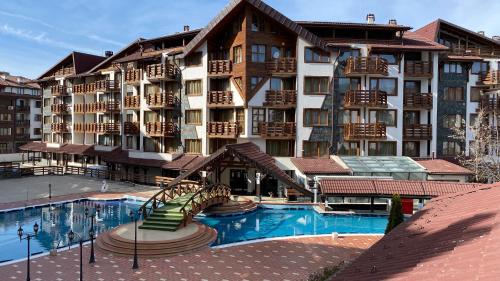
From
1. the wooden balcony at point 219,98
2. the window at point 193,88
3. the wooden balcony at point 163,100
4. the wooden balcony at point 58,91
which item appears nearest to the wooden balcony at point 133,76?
the wooden balcony at point 163,100

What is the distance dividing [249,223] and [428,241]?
18.6m

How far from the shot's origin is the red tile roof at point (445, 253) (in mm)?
4391

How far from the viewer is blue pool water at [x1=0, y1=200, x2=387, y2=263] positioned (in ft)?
69.7

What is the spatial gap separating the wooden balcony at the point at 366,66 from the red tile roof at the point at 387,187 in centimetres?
1084

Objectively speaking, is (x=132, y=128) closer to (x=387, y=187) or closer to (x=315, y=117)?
(x=315, y=117)

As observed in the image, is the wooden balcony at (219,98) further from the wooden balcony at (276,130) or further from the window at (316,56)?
the window at (316,56)

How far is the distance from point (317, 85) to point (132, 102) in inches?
786

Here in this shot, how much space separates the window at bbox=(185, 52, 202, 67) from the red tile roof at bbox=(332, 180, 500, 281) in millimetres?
30361

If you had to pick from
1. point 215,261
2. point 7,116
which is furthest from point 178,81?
point 7,116

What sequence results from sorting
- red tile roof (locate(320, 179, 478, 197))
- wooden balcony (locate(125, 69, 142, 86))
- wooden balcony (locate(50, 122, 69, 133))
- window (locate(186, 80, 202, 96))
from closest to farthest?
red tile roof (locate(320, 179, 478, 197)) → window (locate(186, 80, 202, 96)) → wooden balcony (locate(125, 69, 142, 86)) → wooden balcony (locate(50, 122, 69, 133))

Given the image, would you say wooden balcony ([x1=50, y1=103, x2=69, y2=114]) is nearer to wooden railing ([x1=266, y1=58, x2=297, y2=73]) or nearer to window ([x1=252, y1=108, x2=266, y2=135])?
window ([x1=252, y1=108, x2=266, y2=135])

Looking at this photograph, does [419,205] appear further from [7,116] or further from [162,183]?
[7,116]

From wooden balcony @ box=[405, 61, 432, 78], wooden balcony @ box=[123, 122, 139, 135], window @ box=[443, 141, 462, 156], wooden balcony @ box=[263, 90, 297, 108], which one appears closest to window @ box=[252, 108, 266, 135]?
wooden balcony @ box=[263, 90, 297, 108]

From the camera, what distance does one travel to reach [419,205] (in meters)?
27.4
